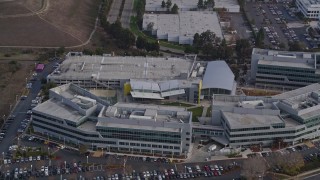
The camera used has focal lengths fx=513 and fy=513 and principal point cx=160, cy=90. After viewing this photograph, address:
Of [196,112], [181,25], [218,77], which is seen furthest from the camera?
[181,25]

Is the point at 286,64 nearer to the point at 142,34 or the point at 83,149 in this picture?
the point at 83,149

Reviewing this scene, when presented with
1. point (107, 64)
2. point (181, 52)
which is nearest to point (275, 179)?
point (107, 64)

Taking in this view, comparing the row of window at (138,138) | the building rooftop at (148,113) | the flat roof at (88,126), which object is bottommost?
the row of window at (138,138)

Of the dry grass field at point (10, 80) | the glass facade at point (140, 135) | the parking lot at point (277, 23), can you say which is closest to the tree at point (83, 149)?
the glass facade at point (140, 135)

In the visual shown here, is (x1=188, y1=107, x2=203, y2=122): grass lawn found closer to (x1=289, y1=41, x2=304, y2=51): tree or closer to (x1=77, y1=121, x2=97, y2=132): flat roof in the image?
(x1=77, y1=121, x2=97, y2=132): flat roof

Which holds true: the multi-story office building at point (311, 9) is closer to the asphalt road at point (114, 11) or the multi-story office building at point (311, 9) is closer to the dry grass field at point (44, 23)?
the asphalt road at point (114, 11)

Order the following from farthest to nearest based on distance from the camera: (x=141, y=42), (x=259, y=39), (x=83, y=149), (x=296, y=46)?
(x=259, y=39)
(x=141, y=42)
(x=296, y=46)
(x=83, y=149)

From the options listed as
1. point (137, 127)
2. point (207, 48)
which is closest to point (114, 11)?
point (207, 48)

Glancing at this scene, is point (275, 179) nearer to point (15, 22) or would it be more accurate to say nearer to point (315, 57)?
point (315, 57)
